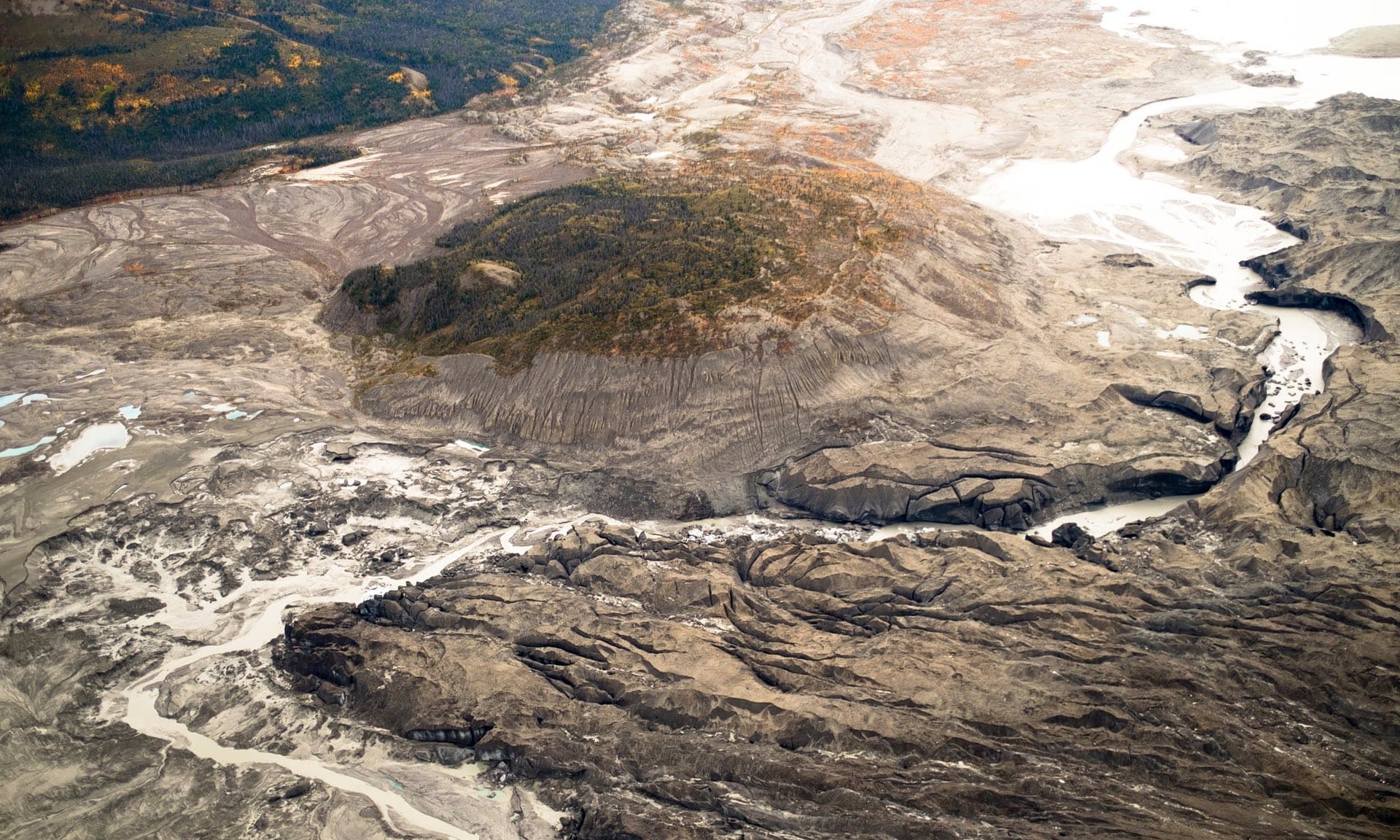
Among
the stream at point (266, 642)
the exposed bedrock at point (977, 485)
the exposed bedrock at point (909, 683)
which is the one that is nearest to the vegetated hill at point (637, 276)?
the exposed bedrock at point (977, 485)

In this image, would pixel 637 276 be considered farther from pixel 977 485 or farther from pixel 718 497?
pixel 977 485

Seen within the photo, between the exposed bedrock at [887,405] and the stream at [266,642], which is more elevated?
the exposed bedrock at [887,405]

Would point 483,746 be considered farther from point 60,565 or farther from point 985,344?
point 985,344

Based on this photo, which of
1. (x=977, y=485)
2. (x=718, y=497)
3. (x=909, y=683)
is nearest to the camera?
(x=909, y=683)

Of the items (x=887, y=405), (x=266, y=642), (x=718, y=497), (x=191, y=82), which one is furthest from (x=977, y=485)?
(x=191, y=82)

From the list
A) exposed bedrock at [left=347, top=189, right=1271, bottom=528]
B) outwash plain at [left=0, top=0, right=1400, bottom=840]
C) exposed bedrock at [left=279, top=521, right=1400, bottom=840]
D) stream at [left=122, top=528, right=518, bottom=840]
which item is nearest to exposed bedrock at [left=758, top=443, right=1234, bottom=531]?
exposed bedrock at [left=347, top=189, right=1271, bottom=528]

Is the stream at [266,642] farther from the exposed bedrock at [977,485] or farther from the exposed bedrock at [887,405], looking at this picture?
the exposed bedrock at [977,485]
